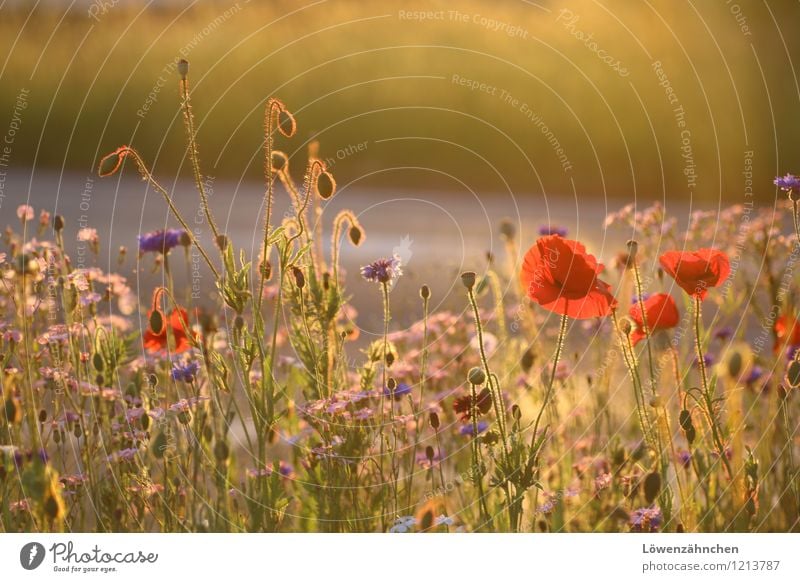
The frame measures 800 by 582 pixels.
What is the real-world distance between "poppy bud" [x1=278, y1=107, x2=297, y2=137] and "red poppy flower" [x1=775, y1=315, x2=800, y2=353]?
107 cm

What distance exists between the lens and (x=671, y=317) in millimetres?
1933

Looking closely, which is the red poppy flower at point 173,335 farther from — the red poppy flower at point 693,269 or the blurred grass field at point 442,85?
the red poppy flower at point 693,269

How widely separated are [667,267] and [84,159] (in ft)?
15.1

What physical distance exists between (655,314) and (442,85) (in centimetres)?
336

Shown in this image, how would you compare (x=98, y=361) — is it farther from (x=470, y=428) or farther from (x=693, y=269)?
(x=693, y=269)

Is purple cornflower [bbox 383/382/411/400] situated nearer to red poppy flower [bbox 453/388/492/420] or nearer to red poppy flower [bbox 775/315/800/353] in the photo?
red poppy flower [bbox 453/388/492/420]

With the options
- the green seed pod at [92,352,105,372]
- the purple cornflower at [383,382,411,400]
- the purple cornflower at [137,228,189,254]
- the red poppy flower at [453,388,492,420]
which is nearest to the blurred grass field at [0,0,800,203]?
the purple cornflower at [137,228,189,254]

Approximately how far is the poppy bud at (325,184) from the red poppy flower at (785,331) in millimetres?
964

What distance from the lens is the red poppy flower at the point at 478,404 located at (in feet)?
5.81

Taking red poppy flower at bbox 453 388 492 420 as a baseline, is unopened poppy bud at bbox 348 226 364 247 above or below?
above
